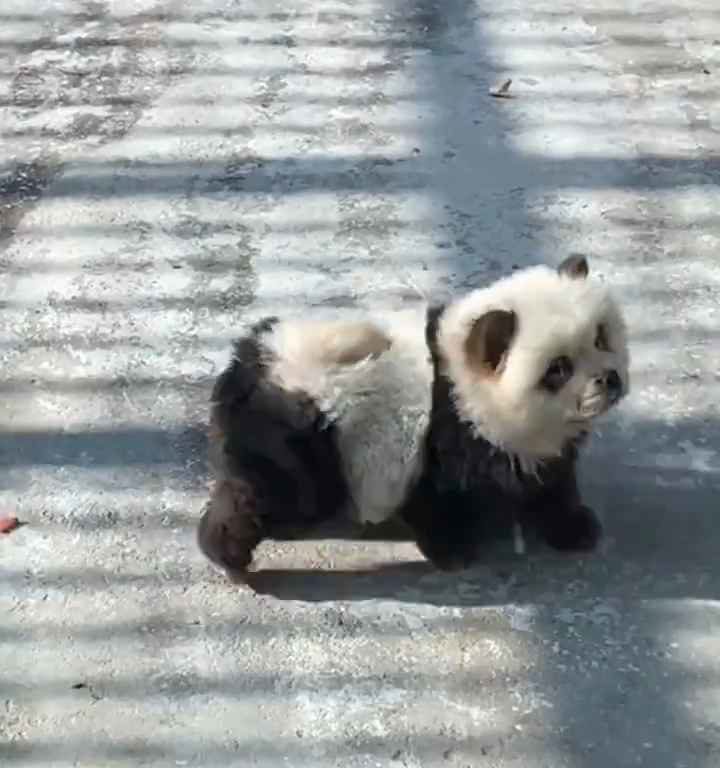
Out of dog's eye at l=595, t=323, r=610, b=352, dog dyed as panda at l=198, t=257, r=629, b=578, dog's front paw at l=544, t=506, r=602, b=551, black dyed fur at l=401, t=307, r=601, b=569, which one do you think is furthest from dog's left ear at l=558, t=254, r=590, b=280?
dog's front paw at l=544, t=506, r=602, b=551

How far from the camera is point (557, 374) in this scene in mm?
2697

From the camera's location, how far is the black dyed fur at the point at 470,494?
2775mm

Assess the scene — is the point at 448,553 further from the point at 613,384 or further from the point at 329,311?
the point at 329,311

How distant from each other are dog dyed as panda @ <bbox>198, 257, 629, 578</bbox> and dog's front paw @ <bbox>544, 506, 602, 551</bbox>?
51 millimetres

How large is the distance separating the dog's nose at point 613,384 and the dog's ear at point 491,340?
0.62 ft

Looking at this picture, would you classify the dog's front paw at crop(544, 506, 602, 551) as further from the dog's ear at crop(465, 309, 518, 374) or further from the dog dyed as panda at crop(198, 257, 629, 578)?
the dog's ear at crop(465, 309, 518, 374)

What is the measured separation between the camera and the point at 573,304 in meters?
2.71

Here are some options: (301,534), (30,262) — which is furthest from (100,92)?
(301,534)

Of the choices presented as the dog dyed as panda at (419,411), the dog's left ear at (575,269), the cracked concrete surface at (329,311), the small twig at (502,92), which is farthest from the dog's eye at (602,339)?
the small twig at (502,92)

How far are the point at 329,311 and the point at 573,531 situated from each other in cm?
91

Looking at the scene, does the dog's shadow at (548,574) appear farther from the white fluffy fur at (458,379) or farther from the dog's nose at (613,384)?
the dog's nose at (613,384)

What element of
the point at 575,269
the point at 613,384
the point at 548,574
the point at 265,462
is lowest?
the point at 548,574

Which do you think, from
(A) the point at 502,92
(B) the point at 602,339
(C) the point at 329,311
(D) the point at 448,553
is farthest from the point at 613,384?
(A) the point at 502,92

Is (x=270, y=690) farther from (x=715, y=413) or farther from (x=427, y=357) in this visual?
(x=715, y=413)
